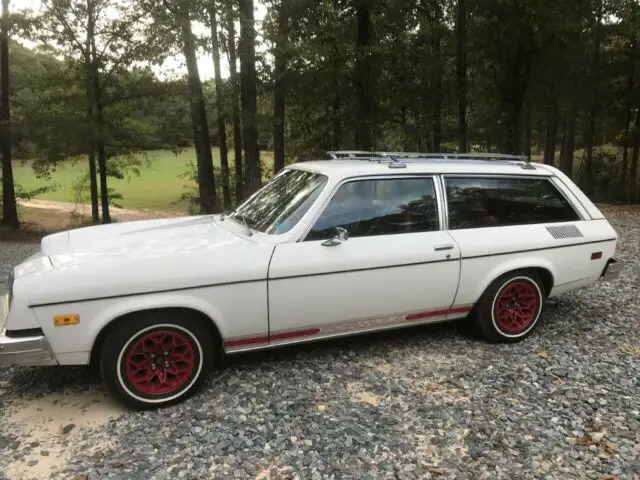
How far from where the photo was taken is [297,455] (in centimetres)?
295

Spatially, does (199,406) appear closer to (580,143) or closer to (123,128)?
(123,128)

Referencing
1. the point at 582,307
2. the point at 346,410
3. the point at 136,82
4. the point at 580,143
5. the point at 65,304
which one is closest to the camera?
the point at 65,304

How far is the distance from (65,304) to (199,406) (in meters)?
1.12

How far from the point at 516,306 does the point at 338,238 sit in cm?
196

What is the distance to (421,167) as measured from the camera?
442 cm

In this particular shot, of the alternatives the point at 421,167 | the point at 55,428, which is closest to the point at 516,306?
the point at 421,167

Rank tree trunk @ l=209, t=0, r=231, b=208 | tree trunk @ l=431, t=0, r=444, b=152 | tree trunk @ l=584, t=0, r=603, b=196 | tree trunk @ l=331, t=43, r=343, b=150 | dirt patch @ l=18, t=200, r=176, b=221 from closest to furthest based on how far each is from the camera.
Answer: tree trunk @ l=209, t=0, r=231, b=208 < tree trunk @ l=331, t=43, r=343, b=150 < tree trunk @ l=431, t=0, r=444, b=152 < tree trunk @ l=584, t=0, r=603, b=196 < dirt patch @ l=18, t=200, r=176, b=221

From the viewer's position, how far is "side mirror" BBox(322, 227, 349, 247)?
374 centimetres

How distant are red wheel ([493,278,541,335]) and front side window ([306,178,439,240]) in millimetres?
962

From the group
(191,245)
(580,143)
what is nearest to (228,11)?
(191,245)

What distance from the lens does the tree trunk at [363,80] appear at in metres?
14.4

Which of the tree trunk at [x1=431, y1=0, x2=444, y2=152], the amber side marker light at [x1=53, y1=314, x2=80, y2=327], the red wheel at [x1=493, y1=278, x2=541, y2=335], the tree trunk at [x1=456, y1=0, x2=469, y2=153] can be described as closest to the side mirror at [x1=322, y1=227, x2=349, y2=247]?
the red wheel at [x1=493, y1=278, x2=541, y2=335]

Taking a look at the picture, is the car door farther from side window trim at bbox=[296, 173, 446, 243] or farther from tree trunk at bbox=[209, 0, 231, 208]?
tree trunk at bbox=[209, 0, 231, 208]

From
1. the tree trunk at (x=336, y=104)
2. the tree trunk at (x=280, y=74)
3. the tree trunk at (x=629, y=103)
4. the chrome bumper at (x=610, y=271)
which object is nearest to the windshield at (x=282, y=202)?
the chrome bumper at (x=610, y=271)
